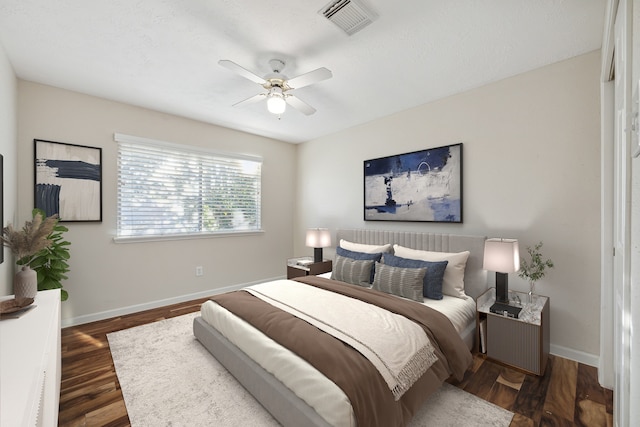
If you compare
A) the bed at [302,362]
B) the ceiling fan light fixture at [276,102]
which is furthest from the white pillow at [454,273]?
the ceiling fan light fixture at [276,102]

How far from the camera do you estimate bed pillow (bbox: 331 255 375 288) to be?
3082mm

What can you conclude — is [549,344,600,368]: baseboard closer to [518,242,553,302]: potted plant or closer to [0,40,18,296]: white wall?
[518,242,553,302]: potted plant

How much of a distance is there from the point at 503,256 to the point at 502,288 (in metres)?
0.34

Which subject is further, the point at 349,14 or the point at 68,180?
the point at 68,180

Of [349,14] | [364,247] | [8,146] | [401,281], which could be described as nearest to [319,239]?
[364,247]

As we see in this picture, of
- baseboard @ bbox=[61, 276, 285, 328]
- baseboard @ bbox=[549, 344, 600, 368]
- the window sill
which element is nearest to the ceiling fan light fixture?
the window sill

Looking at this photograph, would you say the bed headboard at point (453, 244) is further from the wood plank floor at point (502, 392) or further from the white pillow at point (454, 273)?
the wood plank floor at point (502, 392)

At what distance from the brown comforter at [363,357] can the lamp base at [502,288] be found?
2.40ft

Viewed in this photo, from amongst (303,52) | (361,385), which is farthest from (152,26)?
(361,385)

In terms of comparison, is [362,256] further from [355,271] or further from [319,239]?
[319,239]

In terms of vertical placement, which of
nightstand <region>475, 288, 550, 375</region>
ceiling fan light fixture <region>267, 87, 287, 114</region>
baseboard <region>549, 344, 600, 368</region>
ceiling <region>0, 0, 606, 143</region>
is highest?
ceiling <region>0, 0, 606, 143</region>

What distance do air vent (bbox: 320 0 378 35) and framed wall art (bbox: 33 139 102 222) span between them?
3.14m

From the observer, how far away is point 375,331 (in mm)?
1834

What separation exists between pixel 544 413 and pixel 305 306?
1.76 meters
